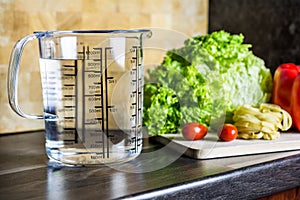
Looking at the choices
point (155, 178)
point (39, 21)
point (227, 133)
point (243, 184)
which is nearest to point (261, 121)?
point (227, 133)

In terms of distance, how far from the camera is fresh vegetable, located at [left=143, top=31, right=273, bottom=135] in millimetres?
1141

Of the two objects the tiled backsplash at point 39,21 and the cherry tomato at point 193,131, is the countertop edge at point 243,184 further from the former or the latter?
the tiled backsplash at point 39,21

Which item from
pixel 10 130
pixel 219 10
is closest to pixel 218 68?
pixel 219 10

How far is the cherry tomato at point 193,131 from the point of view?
1.06 meters

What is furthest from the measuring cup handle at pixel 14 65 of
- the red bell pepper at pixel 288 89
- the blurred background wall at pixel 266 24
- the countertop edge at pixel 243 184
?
the blurred background wall at pixel 266 24

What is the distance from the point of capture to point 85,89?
→ 0.91 m

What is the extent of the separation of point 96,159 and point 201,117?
1.09 ft

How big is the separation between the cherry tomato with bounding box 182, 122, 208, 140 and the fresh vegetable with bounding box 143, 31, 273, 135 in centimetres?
7

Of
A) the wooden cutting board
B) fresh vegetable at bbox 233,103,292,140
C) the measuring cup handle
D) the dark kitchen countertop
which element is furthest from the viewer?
fresh vegetable at bbox 233,103,292,140

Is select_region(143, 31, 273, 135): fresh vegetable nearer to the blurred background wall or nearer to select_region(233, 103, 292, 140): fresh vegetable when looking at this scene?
select_region(233, 103, 292, 140): fresh vegetable

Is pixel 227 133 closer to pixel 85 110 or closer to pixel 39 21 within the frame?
pixel 85 110

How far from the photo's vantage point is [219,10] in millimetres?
1572

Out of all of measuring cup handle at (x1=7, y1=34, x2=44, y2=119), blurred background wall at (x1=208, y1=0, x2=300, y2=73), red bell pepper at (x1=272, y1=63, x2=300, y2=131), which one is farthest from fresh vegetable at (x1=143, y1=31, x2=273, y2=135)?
measuring cup handle at (x1=7, y1=34, x2=44, y2=119)

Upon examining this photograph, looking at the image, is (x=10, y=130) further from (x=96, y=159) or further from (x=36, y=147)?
(x=96, y=159)
